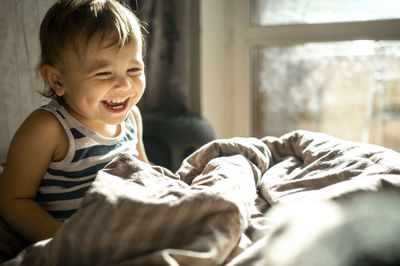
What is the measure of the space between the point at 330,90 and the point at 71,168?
1900 millimetres

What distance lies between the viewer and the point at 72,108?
0.95 m

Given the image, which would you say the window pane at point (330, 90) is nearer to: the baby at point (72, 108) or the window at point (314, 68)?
the window at point (314, 68)

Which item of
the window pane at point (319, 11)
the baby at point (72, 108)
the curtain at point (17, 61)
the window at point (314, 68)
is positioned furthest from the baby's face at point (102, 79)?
the window pane at point (319, 11)

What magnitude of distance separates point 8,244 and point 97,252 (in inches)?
11.6

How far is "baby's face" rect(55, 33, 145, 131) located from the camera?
0.86m

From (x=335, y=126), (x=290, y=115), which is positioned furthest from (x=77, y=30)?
(x=335, y=126)

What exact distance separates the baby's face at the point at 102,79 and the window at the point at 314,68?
1095mm

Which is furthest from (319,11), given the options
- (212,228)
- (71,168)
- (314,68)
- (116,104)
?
(212,228)

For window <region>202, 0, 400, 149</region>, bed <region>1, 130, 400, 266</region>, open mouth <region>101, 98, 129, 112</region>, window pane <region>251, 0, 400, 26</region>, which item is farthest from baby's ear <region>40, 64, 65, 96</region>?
window pane <region>251, 0, 400, 26</region>

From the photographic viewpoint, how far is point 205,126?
1764 millimetres

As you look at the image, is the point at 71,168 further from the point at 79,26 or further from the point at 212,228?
the point at 212,228

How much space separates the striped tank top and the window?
111 cm

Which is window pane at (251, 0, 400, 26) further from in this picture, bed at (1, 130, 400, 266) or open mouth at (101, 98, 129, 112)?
bed at (1, 130, 400, 266)

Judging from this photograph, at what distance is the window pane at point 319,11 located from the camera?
179 cm
